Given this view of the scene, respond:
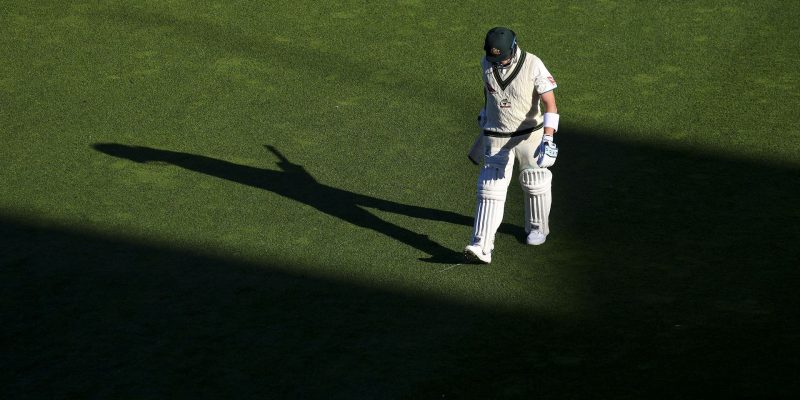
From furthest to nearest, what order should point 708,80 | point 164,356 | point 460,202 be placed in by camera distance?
point 708,80
point 460,202
point 164,356

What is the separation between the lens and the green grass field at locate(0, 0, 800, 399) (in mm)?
6836

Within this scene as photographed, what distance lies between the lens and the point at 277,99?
10.9 m

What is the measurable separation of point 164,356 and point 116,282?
44.1 inches

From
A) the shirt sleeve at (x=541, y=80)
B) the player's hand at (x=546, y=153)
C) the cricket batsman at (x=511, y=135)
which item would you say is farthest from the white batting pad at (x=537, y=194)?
the shirt sleeve at (x=541, y=80)

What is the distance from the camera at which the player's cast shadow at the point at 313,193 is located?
8438 millimetres

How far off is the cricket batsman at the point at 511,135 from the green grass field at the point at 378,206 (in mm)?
303

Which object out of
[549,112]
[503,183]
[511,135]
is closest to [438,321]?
[503,183]

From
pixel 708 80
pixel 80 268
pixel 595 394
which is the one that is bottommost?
pixel 80 268

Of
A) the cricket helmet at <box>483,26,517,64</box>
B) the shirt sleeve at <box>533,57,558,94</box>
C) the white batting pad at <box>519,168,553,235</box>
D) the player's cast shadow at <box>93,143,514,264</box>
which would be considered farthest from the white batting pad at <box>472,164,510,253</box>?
the cricket helmet at <box>483,26,517,64</box>

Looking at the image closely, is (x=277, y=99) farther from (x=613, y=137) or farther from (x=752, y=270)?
(x=752, y=270)

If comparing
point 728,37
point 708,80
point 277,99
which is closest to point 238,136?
point 277,99

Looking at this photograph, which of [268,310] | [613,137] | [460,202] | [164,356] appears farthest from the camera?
[613,137]

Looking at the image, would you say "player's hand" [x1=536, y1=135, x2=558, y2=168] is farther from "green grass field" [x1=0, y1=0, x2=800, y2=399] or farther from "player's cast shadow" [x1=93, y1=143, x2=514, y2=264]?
"player's cast shadow" [x1=93, y1=143, x2=514, y2=264]

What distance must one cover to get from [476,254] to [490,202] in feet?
1.25
